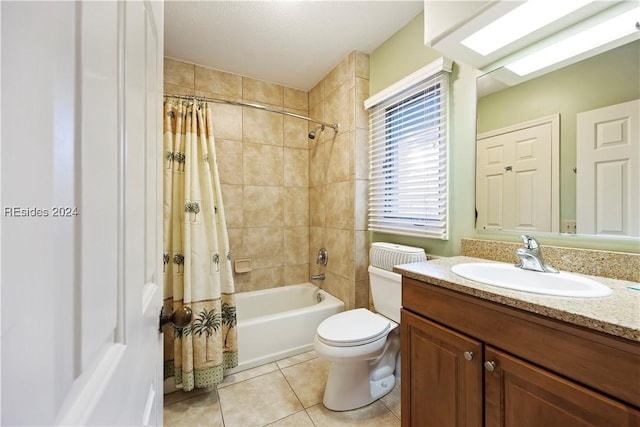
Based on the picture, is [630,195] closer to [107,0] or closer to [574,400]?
[574,400]

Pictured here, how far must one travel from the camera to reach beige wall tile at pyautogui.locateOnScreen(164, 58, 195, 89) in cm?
214

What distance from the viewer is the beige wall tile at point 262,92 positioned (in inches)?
97.0

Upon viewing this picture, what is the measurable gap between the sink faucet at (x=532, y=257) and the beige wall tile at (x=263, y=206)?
1988mm

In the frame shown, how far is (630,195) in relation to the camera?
94cm

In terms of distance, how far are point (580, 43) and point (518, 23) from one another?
25cm

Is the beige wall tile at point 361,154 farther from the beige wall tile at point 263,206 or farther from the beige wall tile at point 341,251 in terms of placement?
the beige wall tile at point 263,206

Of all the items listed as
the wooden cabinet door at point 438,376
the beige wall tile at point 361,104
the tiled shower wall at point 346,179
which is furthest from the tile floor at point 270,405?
the beige wall tile at point 361,104

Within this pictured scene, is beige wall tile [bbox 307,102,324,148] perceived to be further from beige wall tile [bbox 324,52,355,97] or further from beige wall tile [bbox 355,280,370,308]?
beige wall tile [bbox 355,280,370,308]

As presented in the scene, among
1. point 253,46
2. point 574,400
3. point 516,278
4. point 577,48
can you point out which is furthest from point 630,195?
point 253,46

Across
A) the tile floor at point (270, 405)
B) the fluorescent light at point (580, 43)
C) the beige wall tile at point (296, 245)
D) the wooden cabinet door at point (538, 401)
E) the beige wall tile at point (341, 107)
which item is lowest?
the tile floor at point (270, 405)

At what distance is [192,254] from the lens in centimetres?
162

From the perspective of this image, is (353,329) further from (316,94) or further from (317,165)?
(316,94)

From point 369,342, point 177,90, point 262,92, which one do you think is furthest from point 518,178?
point 177,90

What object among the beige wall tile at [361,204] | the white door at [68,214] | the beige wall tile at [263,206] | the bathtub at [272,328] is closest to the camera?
the white door at [68,214]
